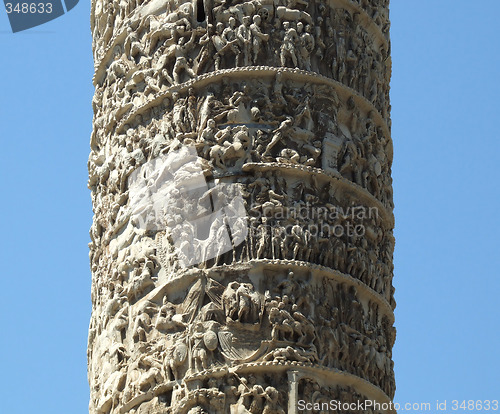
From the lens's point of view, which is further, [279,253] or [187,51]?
[187,51]

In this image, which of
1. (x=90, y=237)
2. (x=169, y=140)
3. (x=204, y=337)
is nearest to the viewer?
(x=204, y=337)

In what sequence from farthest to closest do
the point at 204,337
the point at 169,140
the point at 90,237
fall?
the point at 90,237 → the point at 169,140 → the point at 204,337

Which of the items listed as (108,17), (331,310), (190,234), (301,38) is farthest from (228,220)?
(108,17)

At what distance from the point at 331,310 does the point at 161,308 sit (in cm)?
101

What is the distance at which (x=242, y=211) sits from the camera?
9180 millimetres

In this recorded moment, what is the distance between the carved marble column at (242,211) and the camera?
29.1ft

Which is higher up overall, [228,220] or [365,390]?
[228,220]

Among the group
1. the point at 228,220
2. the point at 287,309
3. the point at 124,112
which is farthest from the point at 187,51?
the point at 287,309

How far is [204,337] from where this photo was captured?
884 cm

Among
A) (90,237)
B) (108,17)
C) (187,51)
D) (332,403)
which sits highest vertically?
(108,17)

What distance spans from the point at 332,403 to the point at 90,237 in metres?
2.31

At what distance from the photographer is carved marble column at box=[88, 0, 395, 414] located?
8875mm

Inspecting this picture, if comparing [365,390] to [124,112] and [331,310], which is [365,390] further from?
[124,112]

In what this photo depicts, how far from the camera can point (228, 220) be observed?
30.1 ft
